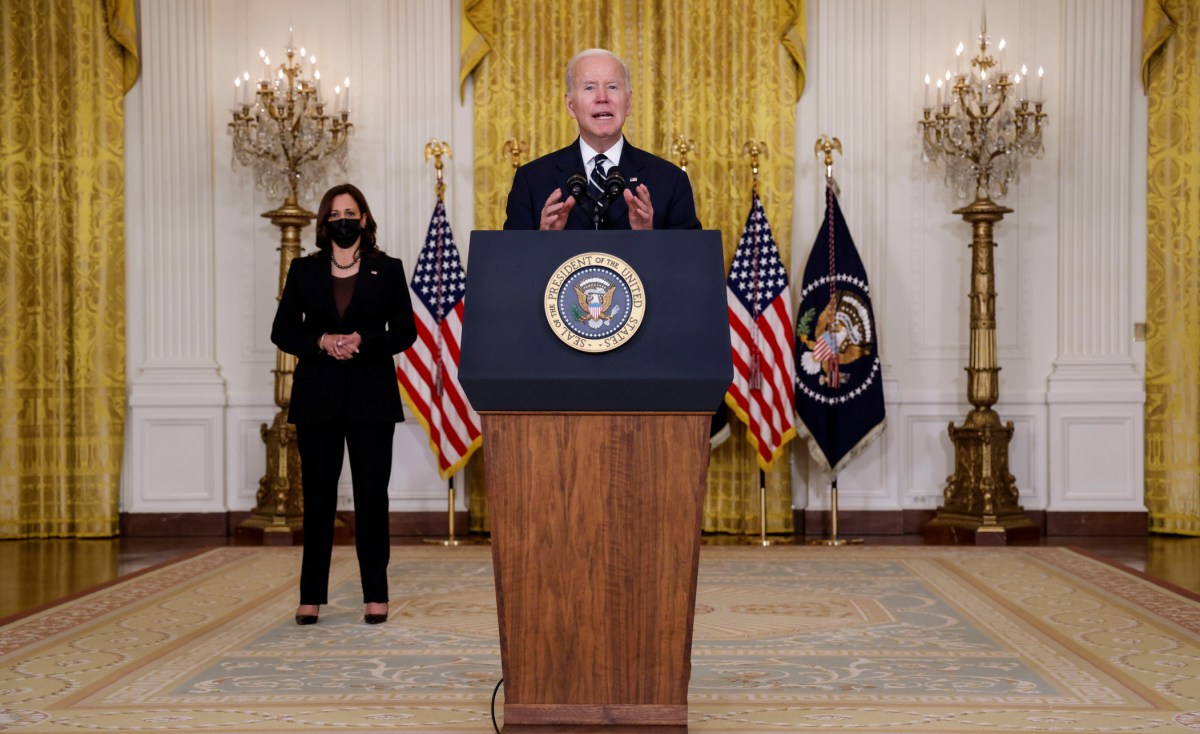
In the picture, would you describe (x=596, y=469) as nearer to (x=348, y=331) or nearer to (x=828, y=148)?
(x=348, y=331)

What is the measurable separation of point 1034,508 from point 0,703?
21.1ft

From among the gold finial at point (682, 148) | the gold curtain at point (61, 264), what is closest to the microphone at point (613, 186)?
the gold finial at point (682, 148)

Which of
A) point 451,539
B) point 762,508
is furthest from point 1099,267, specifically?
point 451,539

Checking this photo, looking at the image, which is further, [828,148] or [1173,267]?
[1173,267]

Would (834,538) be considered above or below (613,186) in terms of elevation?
below

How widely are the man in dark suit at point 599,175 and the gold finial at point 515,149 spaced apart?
419cm

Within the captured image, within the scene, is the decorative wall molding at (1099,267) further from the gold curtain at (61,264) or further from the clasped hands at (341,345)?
the gold curtain at (61,264)

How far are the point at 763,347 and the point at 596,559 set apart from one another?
4931 mm

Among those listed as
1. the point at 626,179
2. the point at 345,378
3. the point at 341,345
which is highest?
the point at 626,179

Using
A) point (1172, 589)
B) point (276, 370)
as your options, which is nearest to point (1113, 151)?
point (1172, 589)

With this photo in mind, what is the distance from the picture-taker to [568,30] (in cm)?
791

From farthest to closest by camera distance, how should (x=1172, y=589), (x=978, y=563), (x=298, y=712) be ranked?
(x=978, y=563), (x=1172, y=589), (x=298, y=712)

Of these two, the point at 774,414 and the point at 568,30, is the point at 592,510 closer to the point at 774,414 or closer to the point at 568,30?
the point at 774,414

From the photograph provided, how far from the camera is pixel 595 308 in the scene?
8.51 feet
